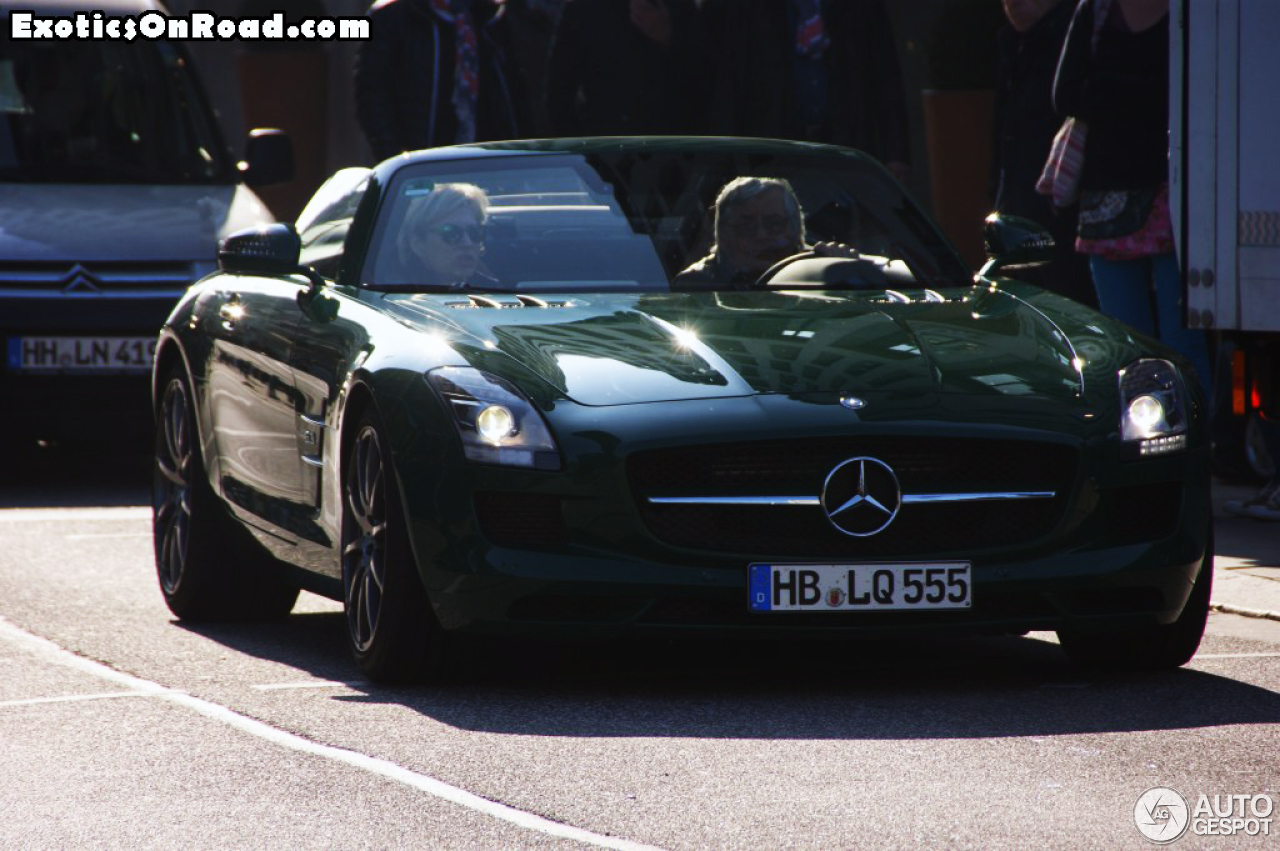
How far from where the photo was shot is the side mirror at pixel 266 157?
1420cm

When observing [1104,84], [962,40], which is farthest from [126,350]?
[962,40]

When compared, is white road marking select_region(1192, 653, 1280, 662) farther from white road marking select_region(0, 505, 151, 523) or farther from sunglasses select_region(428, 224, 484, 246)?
white road marking select_region(0, 505, 151, 523)

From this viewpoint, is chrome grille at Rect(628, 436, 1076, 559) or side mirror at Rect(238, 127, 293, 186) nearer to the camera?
chrome grille at Rect(628, 436, 1076, 559)

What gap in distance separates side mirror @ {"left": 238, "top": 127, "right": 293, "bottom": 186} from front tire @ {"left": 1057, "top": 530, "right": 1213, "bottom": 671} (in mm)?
7462

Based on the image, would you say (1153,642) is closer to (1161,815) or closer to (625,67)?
(1161,815)

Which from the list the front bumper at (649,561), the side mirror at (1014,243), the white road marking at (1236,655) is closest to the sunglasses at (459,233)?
the front bumper at (649,561)

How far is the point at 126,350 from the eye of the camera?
515 inches

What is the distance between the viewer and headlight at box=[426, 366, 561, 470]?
270 inches

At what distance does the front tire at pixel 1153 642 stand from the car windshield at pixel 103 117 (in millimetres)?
7580

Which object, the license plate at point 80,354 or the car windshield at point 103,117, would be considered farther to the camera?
the car windshield at point 103,117

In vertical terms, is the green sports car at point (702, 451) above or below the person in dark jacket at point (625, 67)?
below

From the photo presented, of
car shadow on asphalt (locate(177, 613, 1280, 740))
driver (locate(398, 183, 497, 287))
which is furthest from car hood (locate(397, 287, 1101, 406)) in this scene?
car shadow on asphalt (locate(177, 613, 1280, 740))

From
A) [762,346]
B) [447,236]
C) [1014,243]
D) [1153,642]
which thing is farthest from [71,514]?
[1153,642]

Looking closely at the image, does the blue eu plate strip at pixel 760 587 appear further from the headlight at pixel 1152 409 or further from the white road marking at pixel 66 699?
the white road marking at pixel 66 699
